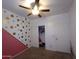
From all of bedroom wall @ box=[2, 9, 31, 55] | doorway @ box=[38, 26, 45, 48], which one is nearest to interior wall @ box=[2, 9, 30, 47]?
bedroom wall @ box=[2, 9, 31, 55]

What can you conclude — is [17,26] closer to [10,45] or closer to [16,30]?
[16,30]

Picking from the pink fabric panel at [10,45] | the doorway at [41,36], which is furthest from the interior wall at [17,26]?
the doorway at [41,36]

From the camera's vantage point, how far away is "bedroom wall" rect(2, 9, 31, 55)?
5.03m

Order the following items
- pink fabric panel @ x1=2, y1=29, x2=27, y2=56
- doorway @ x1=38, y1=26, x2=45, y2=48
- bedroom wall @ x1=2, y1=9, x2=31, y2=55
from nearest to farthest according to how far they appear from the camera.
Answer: pink fabric panel @ x1=2, y1=29, x2=27, y2=56, bedroom wall @ x1=2, y1=9, x2=31, y2=55, doorway @ x1=38, y1=26, x2=45, y2=48

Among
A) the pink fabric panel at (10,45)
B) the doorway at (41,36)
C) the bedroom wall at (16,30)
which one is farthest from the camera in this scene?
the doorway at (41,36)

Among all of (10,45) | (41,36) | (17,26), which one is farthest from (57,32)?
(10,45)

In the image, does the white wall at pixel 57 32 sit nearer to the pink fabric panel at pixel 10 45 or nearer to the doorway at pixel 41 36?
the doorway at pixel 41 36

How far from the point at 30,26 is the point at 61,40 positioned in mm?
2763

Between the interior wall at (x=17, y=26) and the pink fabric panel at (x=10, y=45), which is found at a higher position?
the interior wall at (x=17, y=26)

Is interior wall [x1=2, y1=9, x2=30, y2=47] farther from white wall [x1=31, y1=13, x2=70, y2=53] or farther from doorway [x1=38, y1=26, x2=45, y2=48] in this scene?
white wall [x1=31, y1=13, x2=70, y2=53]

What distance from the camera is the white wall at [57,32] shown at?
15.9 feet

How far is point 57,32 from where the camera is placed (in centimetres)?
520

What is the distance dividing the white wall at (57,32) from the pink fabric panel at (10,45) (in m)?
1.88

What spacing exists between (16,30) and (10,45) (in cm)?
105
